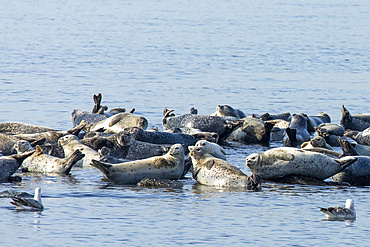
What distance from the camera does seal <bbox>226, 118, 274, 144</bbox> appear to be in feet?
47.7

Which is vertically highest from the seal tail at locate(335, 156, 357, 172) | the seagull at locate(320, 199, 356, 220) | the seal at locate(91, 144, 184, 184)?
the seal tail at locate(335, 156, 357, 172)

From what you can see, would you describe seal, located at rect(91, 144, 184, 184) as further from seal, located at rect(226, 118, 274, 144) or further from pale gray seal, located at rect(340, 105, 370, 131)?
pale gray seal, located at rect(340, 105, 370, 131)

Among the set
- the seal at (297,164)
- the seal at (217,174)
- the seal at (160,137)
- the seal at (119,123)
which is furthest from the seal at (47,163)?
the seal at (119,123)

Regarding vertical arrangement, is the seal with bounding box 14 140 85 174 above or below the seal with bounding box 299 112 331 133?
below

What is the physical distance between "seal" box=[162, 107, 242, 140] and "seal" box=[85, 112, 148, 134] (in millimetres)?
933

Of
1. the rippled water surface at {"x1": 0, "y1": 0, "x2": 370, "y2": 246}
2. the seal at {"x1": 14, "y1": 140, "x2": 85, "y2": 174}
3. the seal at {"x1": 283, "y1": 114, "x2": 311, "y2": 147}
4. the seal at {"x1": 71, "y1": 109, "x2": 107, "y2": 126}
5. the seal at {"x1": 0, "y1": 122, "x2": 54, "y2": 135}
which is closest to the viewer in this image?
the rippled water surface at {"x1": 0, "y1": 0, "x2": 370, "y2": 246}

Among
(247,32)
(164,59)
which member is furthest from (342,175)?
(247,32)

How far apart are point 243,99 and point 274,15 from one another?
125ft

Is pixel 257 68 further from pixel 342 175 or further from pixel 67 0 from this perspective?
pixel 67 0

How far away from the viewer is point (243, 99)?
813 inches

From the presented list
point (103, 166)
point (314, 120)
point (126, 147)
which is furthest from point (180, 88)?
point (103, 166)

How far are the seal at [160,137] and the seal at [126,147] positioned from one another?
59cm

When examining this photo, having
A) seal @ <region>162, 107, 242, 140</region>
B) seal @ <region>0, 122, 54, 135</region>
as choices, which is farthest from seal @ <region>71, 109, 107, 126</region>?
seal @ <region>0, 122, 54, 135</region>

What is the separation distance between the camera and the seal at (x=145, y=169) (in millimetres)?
9992
